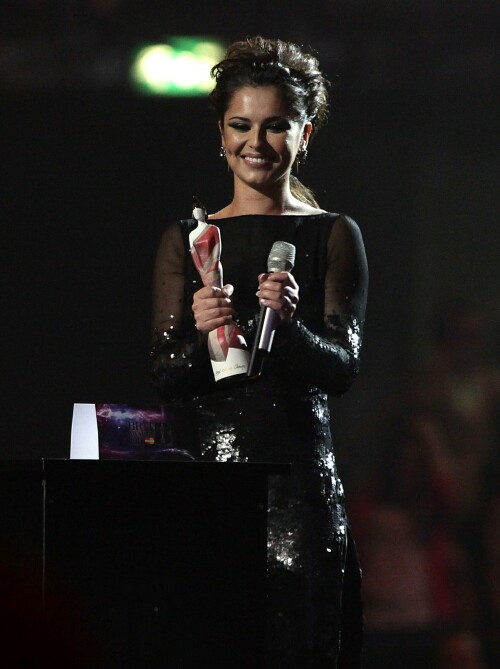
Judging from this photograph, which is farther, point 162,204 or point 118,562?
point 162,204

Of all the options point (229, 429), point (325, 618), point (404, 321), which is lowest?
point (325, 618)

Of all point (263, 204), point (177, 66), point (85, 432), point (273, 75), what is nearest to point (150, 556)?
point (85, 432)

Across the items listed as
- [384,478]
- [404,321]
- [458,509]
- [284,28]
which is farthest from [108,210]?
[458,509]

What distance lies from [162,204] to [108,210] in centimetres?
11

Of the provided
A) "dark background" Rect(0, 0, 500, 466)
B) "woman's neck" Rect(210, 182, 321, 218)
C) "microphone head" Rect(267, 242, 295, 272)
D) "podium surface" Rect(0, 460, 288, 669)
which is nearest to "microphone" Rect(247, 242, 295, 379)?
"microphone head" Rect(267, 242, 295, 272)

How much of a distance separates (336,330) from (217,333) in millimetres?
207

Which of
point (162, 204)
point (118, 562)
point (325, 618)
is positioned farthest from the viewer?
point (162, 204)

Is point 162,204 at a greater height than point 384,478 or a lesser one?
greater

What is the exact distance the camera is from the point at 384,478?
2314 millimetres

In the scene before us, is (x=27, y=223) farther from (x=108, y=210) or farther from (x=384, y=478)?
(x=384, y=478)

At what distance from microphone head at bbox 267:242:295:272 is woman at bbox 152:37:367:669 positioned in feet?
0.10

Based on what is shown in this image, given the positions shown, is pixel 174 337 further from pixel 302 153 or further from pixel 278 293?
pixel 302 153

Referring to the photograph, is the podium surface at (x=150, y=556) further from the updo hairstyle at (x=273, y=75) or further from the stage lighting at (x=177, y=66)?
the stage lighting at (x=177, y=66)

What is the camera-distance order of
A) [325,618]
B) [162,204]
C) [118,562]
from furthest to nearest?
[162,204]
[325,618]
[118,562]
